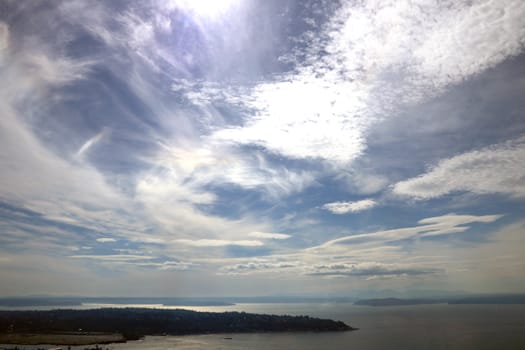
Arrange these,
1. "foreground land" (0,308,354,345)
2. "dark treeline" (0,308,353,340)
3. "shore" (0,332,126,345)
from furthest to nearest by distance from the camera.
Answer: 1. "dark treeline" (0,308,353,340)
2. "foreground land" (0,308,354,345)
3. "shore" (0,332,126,345)

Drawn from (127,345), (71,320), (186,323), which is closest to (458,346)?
(127,345)

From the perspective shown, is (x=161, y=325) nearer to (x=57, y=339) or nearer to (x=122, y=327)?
(x=122, y=327)

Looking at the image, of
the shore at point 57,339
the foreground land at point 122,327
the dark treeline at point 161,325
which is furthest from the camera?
the dark treeline at point 161,325

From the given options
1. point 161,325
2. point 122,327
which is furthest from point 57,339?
point 161,325

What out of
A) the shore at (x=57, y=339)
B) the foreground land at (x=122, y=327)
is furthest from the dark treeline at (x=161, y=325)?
the shore at (x=57, y=339)

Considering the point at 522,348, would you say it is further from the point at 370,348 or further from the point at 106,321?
the point at 106,321

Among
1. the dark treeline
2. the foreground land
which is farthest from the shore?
the dark treeline

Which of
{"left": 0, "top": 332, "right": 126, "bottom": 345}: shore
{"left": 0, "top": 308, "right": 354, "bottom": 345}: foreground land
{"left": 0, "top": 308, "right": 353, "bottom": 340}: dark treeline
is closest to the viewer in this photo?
{"left": 0, "top": 332, "right": 126, "bottom": 345}: shore

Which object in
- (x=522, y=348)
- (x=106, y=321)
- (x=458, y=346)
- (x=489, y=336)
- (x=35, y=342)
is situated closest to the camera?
(x=522, y=348)

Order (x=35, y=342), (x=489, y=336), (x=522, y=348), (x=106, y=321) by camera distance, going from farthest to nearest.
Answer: (x=106, y=321), (x=489, y=336), (x=35, y=342), (x=522, y=348)

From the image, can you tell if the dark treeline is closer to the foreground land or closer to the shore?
the foreground land

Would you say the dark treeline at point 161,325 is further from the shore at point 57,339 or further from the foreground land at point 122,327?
the shore at point 57,339
